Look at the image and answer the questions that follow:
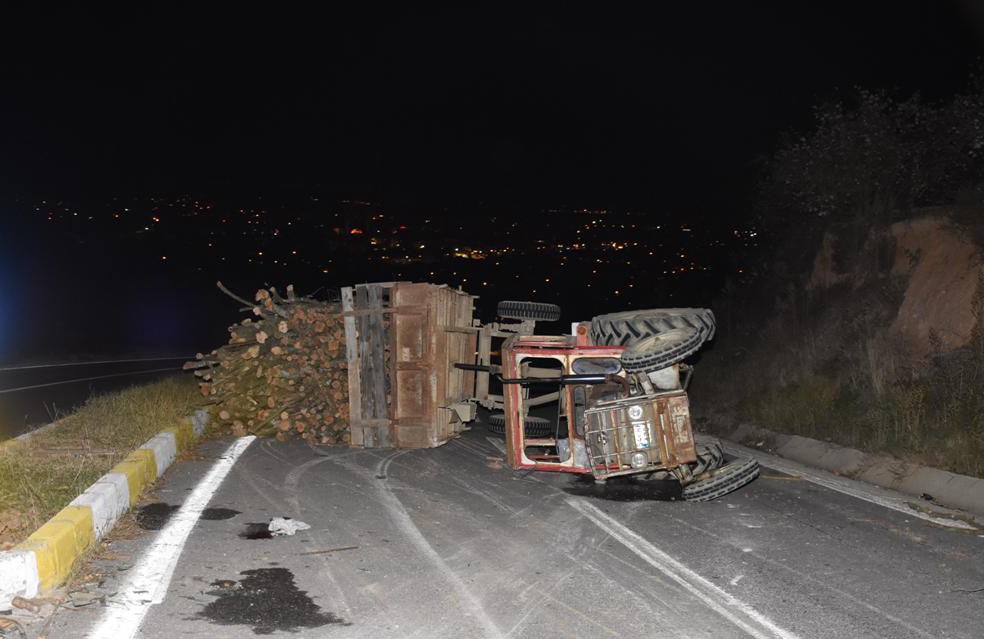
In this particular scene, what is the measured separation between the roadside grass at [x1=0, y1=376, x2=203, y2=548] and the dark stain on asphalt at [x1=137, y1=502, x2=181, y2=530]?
52 cm

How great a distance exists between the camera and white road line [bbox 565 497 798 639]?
4.64 metres

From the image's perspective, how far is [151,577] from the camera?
5.18m

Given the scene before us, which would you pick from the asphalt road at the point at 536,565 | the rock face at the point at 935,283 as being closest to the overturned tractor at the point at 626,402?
the asphalt road at the point at 536,565

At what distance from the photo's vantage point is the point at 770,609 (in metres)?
4.94

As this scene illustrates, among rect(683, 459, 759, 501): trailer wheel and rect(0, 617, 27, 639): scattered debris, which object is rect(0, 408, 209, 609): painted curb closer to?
rect(0, 617, 27, 639): scattered debris

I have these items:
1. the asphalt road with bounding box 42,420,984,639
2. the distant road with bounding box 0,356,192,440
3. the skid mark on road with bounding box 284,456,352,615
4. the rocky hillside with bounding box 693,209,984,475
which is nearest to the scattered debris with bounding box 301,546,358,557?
the asphalt road with bounding box 42,420,984,639

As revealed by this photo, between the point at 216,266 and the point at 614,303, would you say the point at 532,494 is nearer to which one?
the point at 614,303

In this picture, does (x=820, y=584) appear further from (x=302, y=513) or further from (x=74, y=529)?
(x=74, y=529)

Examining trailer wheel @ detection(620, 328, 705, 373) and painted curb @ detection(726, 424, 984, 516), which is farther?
painted curb @ detection(726, 424, 984, 516)

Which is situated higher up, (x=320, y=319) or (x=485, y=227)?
(x=485, y=227)

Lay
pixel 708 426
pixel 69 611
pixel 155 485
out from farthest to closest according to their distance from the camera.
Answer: pixel 708 426, pixel 155 485, pixel 69 611

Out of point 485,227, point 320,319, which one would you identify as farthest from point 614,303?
point 320,319

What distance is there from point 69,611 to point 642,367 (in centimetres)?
491

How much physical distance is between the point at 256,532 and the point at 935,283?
37.1 ft
